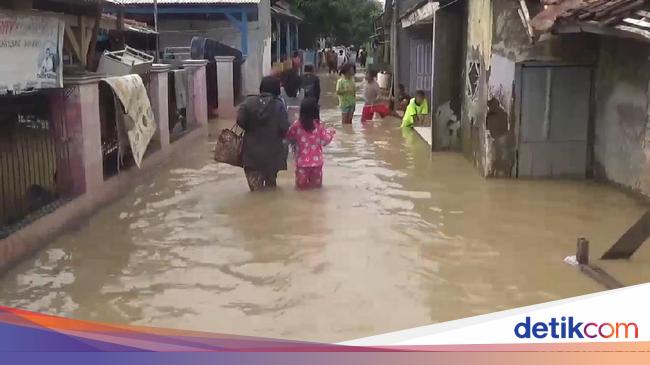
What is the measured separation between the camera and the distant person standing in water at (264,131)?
378 inches

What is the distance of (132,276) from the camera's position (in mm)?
6512

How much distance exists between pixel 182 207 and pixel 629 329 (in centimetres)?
611

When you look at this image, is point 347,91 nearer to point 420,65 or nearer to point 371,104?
point 371,104

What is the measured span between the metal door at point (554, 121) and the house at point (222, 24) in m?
13.4

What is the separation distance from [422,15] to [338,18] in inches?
1079

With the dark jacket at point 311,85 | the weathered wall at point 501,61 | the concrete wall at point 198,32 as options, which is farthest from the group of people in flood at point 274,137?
the concrete wall at point 198,32

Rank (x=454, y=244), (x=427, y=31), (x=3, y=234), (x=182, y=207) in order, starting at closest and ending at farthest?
(x=3, y=234), (x=454, y=244), (x=182, y=207), (x=427, y=31)

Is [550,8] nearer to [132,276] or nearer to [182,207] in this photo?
[182,207]

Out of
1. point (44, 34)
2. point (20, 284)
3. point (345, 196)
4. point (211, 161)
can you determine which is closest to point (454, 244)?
point (345, 196)

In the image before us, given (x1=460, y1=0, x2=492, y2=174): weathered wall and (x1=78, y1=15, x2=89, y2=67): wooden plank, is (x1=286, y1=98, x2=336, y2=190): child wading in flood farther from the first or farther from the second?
(x1=78, y1=15, x2=89, y2=67): wooden plank

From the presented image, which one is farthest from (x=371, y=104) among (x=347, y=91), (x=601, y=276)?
(x=601, y=276)

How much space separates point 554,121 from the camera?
35.1 ft

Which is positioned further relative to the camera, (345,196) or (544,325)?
(345,196)

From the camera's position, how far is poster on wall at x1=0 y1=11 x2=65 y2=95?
7199 mm
